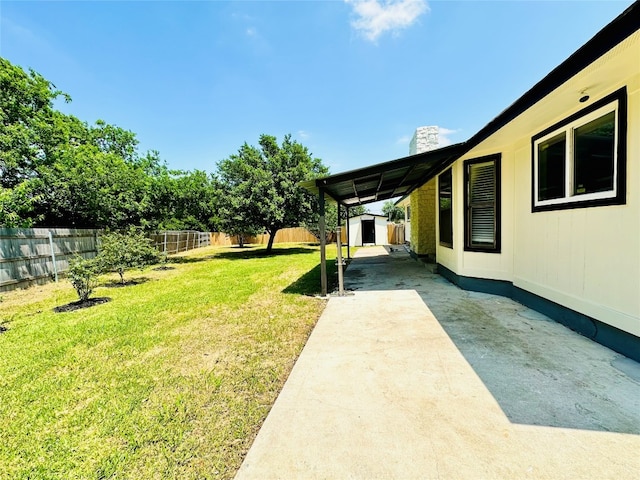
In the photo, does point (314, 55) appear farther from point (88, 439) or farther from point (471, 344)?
point (88, 439)

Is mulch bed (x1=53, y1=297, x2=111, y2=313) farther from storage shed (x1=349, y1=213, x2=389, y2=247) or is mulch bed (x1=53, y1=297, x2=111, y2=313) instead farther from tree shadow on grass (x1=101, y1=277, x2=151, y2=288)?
storage shed (x1=349, y1=213, x2=389, y2=247)

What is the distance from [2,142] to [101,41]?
16.2ft

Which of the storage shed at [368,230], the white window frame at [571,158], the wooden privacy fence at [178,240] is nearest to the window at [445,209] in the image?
the white window frame at [571,158]

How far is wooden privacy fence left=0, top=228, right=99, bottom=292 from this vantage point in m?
7.78

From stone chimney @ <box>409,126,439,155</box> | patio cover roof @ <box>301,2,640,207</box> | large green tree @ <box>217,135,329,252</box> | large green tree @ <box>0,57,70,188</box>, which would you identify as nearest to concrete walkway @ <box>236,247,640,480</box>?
patio cover roof @ <box>301,2,640,207</box>

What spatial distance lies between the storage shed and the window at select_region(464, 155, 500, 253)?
17844mm

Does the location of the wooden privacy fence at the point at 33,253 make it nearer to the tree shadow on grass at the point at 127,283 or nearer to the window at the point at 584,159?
the tree shadow on grass at the point at 127,283

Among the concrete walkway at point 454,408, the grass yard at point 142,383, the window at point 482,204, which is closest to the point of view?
the concrete walkway at point 454,408

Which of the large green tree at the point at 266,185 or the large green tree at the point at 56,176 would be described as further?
the large green tree at the point at 266,185

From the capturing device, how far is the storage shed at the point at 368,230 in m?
24.3

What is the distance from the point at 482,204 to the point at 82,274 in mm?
9098

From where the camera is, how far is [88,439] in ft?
7.05

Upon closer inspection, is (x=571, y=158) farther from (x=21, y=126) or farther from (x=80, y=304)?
(x=21, y=126)

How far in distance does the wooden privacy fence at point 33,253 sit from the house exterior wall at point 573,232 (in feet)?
33.2
